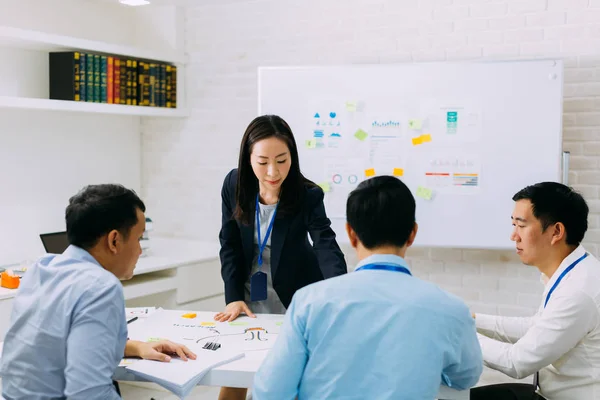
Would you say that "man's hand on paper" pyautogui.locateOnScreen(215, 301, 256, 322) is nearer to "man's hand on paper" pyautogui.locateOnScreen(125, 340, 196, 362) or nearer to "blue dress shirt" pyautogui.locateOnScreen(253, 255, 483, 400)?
"man's hand on paper" pyautogui.locateOnScreen(125, 340, 196, 362)

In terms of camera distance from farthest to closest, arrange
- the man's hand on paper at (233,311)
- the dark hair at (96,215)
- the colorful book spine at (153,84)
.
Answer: the colorful book spine at (153,84)
the man's hand on paper at (233,311)
the dark hair at (96,215)

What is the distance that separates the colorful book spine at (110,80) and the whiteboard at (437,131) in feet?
2.95

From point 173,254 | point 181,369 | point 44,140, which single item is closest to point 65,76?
→ point 44,140

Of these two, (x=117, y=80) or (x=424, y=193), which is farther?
(x=117, y=80)

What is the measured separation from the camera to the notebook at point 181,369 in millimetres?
1781

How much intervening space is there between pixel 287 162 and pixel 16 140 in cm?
215

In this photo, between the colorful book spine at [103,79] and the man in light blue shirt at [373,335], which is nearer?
the man in light blue shirt at [373,335]

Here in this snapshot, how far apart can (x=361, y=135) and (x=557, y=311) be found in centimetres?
212

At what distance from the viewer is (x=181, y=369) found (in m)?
1.87

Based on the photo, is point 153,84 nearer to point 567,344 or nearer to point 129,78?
point 129,78

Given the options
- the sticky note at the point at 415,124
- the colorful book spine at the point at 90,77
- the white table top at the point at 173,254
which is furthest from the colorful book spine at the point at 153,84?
the sticky note at the point at 415,124

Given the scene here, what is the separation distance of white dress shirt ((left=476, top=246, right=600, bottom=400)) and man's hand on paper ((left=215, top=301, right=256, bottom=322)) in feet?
2.72

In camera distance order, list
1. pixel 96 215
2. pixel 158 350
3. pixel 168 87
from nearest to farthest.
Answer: pixel 96 215
pixel 158 350
pixel 168 87

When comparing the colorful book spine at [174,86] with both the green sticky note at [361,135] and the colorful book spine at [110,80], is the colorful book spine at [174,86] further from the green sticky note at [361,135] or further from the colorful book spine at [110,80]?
the green sticky note at [361,135]
